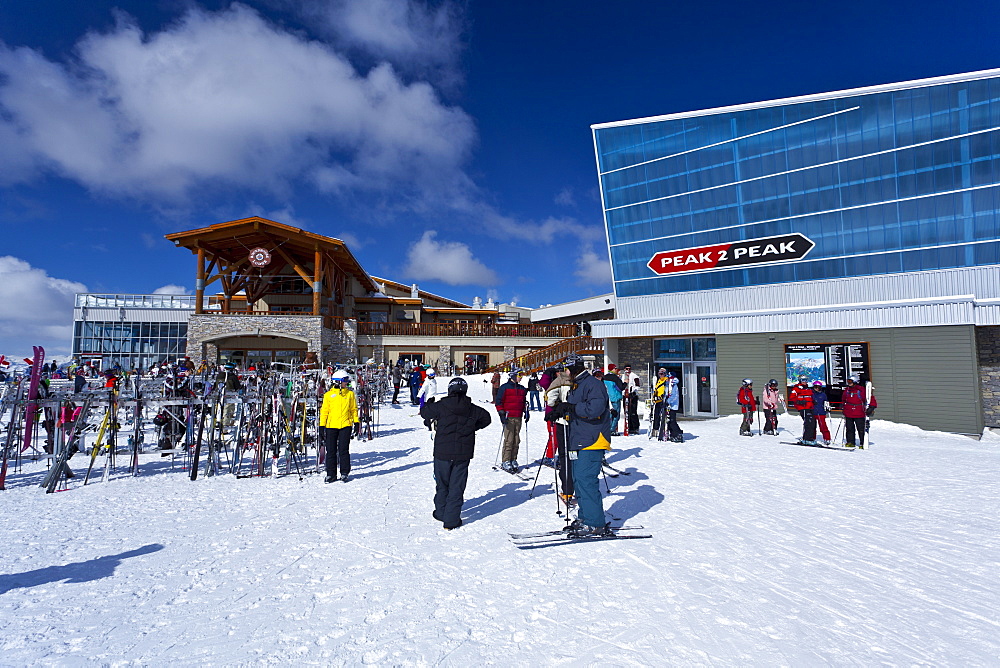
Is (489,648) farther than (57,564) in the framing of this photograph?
No

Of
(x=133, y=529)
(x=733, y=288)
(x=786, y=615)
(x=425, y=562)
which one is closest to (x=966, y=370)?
(x=733, y=288)

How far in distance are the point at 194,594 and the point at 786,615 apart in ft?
14.7

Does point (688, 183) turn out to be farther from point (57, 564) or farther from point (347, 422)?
point (57, 564)

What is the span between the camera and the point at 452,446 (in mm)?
5367

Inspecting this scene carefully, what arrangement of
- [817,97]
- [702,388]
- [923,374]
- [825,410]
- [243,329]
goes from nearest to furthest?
[825,410] → [923,374] → [817,97] → [702,388] → [243,329]

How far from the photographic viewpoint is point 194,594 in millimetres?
3662

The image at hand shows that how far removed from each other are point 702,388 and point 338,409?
15.3m

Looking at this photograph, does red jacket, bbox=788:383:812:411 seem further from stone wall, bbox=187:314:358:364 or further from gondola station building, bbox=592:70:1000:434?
stone wall, bbox=187:314:358:364

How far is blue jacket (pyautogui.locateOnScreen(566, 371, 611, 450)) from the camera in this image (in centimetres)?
490

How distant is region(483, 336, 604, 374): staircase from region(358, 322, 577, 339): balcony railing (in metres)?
6.15

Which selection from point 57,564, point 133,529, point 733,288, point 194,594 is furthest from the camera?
point 733,288

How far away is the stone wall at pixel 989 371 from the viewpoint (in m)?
13.8

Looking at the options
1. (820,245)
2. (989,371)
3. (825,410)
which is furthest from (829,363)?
(825,410)

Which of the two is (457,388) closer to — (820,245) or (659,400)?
(659,400)
